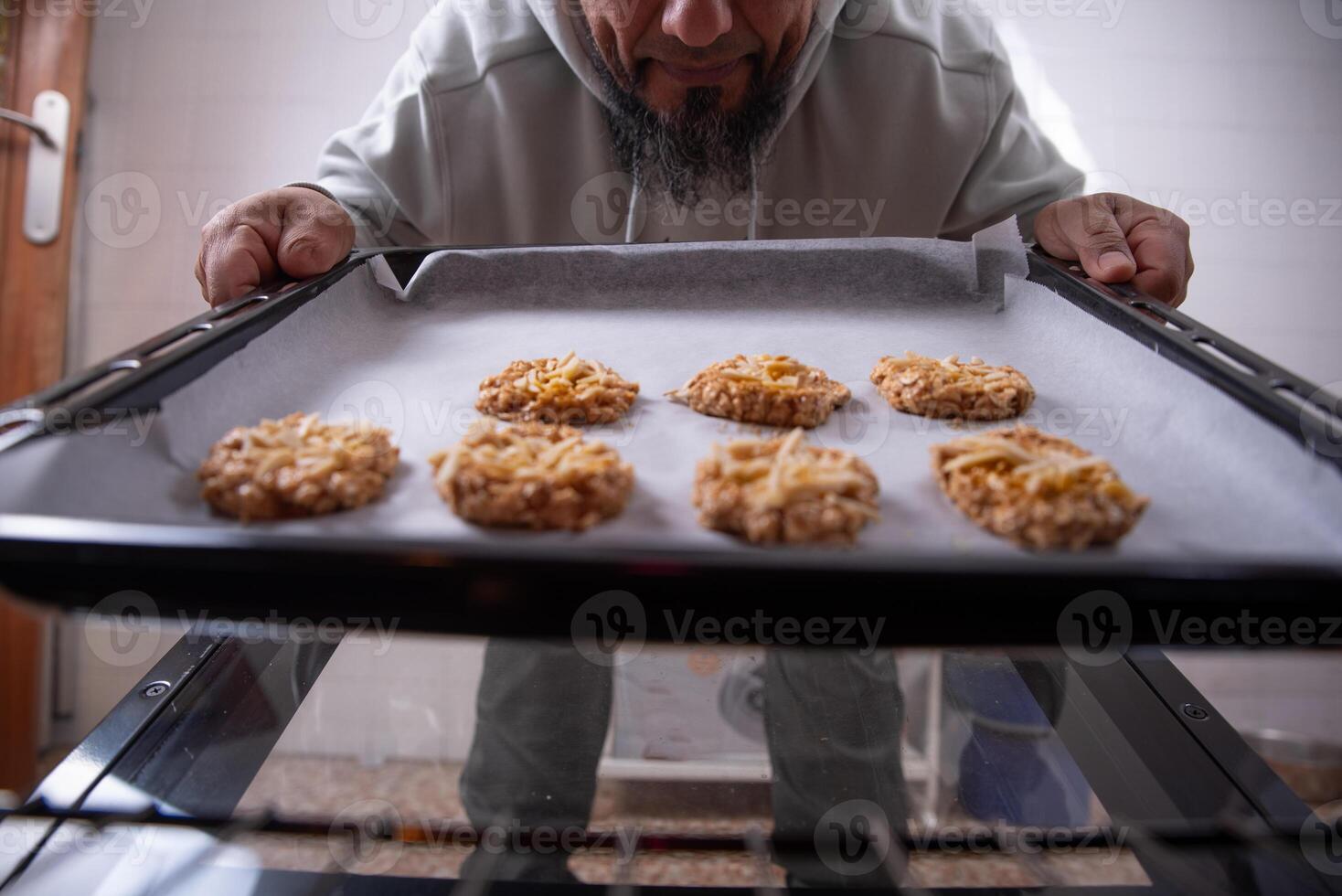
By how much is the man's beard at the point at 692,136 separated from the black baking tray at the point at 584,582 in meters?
1.27

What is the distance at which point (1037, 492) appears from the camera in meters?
0.89

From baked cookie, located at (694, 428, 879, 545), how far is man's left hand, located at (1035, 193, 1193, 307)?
0.66m

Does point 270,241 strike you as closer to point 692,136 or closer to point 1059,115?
point 692,136

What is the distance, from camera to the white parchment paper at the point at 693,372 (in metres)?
0.88

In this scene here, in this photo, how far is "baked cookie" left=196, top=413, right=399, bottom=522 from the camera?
2.95 ft

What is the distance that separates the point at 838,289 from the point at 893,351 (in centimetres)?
19

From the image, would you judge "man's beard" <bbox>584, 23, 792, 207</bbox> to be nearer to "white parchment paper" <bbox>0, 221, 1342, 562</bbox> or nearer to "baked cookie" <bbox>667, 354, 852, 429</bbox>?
"white parchment paper" <bbox>0, 221, 1342, 562</bbox>

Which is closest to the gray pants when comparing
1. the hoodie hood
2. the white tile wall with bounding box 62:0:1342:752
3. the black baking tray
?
the black baking tray

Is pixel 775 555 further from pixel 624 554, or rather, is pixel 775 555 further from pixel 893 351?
pixel 893 351

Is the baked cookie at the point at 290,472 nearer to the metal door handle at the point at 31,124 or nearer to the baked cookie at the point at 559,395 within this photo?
the baked cookie at the point at 559,395

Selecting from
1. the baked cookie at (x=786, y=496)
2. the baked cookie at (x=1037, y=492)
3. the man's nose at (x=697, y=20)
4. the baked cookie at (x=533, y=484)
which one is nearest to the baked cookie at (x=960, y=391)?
the baked cookie at (x=1037, y=492)

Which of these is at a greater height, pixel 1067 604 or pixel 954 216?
pixel 954 216

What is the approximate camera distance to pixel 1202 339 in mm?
1089

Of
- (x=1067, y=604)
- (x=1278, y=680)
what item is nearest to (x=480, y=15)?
(x=1067, y=604)
